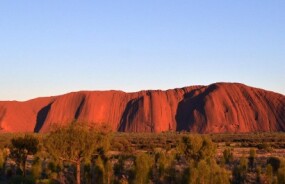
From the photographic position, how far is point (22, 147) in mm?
24719

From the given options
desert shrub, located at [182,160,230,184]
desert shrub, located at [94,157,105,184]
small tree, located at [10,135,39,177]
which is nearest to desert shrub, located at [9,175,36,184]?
desert shrub, located at [94,157,105,184]

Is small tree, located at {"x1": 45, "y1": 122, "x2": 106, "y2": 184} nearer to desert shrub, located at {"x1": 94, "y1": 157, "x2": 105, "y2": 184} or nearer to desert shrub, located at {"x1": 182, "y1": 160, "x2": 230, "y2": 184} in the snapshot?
desert shrub, located at {"x1": 94, "y1": 157, "x2": 105, "y2": 184}

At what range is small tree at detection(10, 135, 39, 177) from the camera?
80.7 ft

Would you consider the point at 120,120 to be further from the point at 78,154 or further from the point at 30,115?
the point at 78,154

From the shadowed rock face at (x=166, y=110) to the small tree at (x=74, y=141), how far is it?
76250 millimetres

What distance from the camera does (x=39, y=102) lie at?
126 metres

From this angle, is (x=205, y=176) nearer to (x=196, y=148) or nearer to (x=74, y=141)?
(x=74, y=141)

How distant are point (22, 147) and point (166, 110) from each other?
87.7 metres

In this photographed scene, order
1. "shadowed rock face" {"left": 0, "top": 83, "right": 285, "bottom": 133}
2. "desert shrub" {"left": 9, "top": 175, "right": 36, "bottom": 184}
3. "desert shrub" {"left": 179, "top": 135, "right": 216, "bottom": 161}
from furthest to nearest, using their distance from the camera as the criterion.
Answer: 1. "shadowed rock face" {"left": 0, "top": 83, "right": 285, "bottom": 133}
2. "desert shrub" {"left": 179, "top": 135, "right": 216, "bottom": 161}
3. "desert shrub" {"left": 9, "top": 175, "right": 36, "bottom": 184}

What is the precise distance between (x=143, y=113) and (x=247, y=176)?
8805cm

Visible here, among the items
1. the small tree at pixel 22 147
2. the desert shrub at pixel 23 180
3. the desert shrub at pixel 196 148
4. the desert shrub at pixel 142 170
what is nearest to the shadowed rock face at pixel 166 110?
the desert shrub at pixel 196 148

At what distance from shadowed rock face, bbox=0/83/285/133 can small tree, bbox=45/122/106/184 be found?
7625 centimetres

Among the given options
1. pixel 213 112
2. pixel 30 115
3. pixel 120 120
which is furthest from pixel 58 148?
pixel 30 115

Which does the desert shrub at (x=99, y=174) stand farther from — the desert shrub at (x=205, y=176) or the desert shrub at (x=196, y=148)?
the desert shrub at (x=196, y=148)
